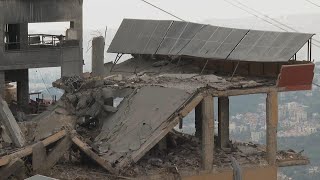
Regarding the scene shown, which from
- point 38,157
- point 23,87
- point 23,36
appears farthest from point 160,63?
point 38,157

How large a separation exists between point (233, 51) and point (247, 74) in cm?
128

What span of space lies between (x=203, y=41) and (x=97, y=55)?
187 inches

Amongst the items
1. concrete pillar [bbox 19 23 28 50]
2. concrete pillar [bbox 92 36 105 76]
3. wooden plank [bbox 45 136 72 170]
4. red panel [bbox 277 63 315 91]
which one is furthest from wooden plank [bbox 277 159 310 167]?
concrete pillar [bbox 19 23 28 50]

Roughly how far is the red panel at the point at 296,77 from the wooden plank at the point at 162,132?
3450mm

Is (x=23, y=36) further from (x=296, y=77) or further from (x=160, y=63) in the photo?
(x=296, y=77)

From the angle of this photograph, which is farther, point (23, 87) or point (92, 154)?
point (23, 87)

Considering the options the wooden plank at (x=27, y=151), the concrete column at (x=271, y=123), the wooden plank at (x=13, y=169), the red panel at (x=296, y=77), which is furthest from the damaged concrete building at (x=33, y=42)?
the red panel at (x=296, y=77)

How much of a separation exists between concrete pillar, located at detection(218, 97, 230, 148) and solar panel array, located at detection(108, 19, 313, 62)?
194 cm

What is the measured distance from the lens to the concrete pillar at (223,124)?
34.6 m

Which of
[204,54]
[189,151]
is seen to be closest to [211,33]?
[204,54]

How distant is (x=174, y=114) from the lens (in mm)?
30812

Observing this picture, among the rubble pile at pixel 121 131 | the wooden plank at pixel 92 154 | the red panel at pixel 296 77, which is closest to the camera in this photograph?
the rubble pile at pixel 121 131

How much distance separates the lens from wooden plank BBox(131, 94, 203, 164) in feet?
97.9

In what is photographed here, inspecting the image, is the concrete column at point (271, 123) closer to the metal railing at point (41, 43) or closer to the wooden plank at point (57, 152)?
the wooden plank at point (57, 152)
